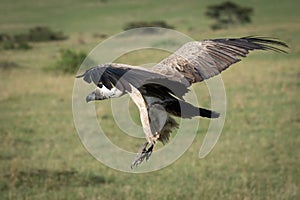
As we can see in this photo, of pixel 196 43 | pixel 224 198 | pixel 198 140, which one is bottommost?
pixel 198 140

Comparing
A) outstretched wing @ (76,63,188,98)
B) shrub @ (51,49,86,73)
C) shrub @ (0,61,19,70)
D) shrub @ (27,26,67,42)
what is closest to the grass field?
shrub @ (0,61,19,70)

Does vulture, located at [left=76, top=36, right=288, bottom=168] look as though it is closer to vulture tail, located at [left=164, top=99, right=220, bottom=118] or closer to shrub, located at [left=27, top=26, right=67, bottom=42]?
vulture tail, located at [left=164, top=99, right=220, bottom=118]

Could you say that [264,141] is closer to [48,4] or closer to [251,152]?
[251,152]

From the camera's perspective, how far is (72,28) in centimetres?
3334

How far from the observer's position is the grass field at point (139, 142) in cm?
735

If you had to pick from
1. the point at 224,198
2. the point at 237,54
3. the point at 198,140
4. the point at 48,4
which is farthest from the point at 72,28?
the point at 237,54

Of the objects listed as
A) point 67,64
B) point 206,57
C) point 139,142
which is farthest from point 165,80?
point 67,64

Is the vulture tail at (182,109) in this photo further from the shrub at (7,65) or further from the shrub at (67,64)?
the shrub at (7,65)

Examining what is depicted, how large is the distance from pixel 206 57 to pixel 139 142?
17.4ft

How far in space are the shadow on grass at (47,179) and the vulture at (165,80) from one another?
3260 millimetres

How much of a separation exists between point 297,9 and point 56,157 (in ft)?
96.6

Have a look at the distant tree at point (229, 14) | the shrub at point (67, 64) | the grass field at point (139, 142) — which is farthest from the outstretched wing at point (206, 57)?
the distant tree at point (229, 14)

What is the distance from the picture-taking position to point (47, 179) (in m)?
7.63

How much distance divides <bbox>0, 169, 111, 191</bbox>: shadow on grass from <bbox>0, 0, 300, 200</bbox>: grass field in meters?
0.01
